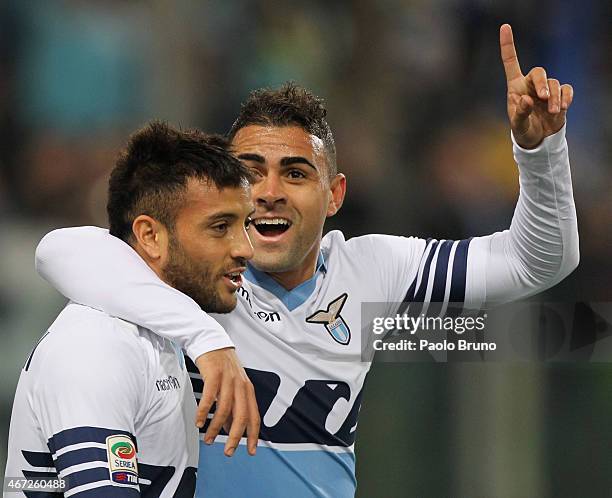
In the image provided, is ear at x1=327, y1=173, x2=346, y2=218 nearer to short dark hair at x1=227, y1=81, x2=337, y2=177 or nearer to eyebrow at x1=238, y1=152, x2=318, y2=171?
short dark hair at x1=227, y1=81, x2=337, y2=177

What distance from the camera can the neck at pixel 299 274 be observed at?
3.05 meters

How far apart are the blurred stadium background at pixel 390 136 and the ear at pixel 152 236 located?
225 cm

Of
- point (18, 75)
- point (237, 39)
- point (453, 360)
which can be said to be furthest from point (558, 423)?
point (18, 75)

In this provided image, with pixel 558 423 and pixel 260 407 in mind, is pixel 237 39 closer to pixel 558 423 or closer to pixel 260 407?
pixel 558 423

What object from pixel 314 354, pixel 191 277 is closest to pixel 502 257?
pixel 314 354

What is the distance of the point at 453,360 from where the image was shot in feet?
14.3

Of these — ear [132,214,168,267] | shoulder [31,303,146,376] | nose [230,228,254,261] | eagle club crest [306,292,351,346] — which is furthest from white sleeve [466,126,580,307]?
shoulder [31,303,146,376]

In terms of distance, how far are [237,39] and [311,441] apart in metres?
2.97

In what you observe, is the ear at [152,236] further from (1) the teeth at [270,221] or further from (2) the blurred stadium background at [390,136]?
(2) the blurred stadium background at [390,136]

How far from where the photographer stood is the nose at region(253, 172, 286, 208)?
2.98 metres

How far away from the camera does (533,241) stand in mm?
2922

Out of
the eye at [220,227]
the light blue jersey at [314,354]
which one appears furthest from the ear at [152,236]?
the light blue jersey at [314,354]

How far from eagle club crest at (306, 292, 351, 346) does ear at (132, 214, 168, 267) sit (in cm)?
86

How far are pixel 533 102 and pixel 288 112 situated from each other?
Answer: 30.6 inches
